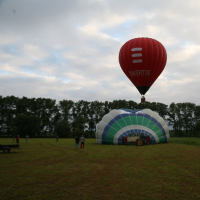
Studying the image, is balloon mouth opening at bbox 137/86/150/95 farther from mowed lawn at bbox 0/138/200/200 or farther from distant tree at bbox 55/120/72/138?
distant tree at bbox 55/120/72/138

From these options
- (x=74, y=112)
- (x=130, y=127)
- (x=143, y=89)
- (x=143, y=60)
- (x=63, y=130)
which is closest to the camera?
(x=143, y=60)

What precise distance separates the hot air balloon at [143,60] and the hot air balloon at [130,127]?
11.0ft

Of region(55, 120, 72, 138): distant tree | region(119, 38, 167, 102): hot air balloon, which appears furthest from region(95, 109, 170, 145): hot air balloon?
region(55, 120, 72, 138): distant tree

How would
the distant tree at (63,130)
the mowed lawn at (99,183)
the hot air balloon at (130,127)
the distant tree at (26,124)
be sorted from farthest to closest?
A: the distant tree at (26,124) → the distant tree at (63,130) → the hot air balloon at (130,127) → the mowed lawn at (99,183)

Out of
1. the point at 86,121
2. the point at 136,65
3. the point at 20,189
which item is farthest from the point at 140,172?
the point at 86,121

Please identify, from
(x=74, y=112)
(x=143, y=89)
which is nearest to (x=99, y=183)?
(x=143, y=89)

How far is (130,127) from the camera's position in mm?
18812

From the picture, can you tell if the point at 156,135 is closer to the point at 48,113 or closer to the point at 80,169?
the point at 80,169

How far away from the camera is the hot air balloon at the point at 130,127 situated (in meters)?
18.6

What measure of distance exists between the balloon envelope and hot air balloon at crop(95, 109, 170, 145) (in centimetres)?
372

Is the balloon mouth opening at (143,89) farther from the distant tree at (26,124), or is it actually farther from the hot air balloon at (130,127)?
the distant tree at (26,124)

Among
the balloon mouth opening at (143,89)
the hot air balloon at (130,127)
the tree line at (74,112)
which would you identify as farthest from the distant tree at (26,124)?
the balloon mouth opening at (143,89)

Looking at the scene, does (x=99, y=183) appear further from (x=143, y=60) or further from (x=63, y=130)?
(x=63, y=130)

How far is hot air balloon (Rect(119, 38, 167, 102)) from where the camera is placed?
16.1 m
